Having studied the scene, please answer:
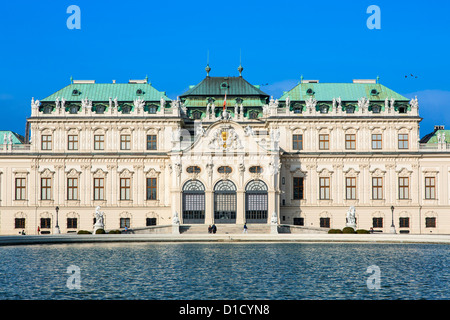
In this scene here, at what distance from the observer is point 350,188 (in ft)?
296

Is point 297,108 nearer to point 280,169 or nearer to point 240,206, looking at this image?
point 280,169

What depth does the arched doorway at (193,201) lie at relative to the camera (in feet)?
282

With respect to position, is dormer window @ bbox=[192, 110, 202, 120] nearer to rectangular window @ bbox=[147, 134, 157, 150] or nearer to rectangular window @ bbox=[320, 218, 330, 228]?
rectangular window @ bbox=[147, 134, 157, 150]

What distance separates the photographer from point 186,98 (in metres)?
96.2

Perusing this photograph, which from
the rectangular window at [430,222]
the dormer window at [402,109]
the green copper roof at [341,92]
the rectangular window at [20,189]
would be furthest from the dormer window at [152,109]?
the rectangular window at [430,222]

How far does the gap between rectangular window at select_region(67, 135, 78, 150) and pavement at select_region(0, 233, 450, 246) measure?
2200 centimetres

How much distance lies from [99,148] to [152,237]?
73.8 feet

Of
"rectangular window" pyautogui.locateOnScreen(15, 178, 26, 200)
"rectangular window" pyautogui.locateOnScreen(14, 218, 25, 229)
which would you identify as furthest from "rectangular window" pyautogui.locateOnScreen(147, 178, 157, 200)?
"rectangular window" pyautogui.locateOnScreen(14, 218, 25, 229)

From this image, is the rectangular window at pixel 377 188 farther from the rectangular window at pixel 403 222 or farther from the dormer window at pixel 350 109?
the dormer window at pixel 350 109

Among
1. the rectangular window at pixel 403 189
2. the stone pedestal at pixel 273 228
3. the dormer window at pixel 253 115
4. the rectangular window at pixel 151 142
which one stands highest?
the dormer window at pixel 253 115

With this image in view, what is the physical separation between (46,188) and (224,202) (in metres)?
22.8

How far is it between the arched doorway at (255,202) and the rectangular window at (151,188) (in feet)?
40.1
